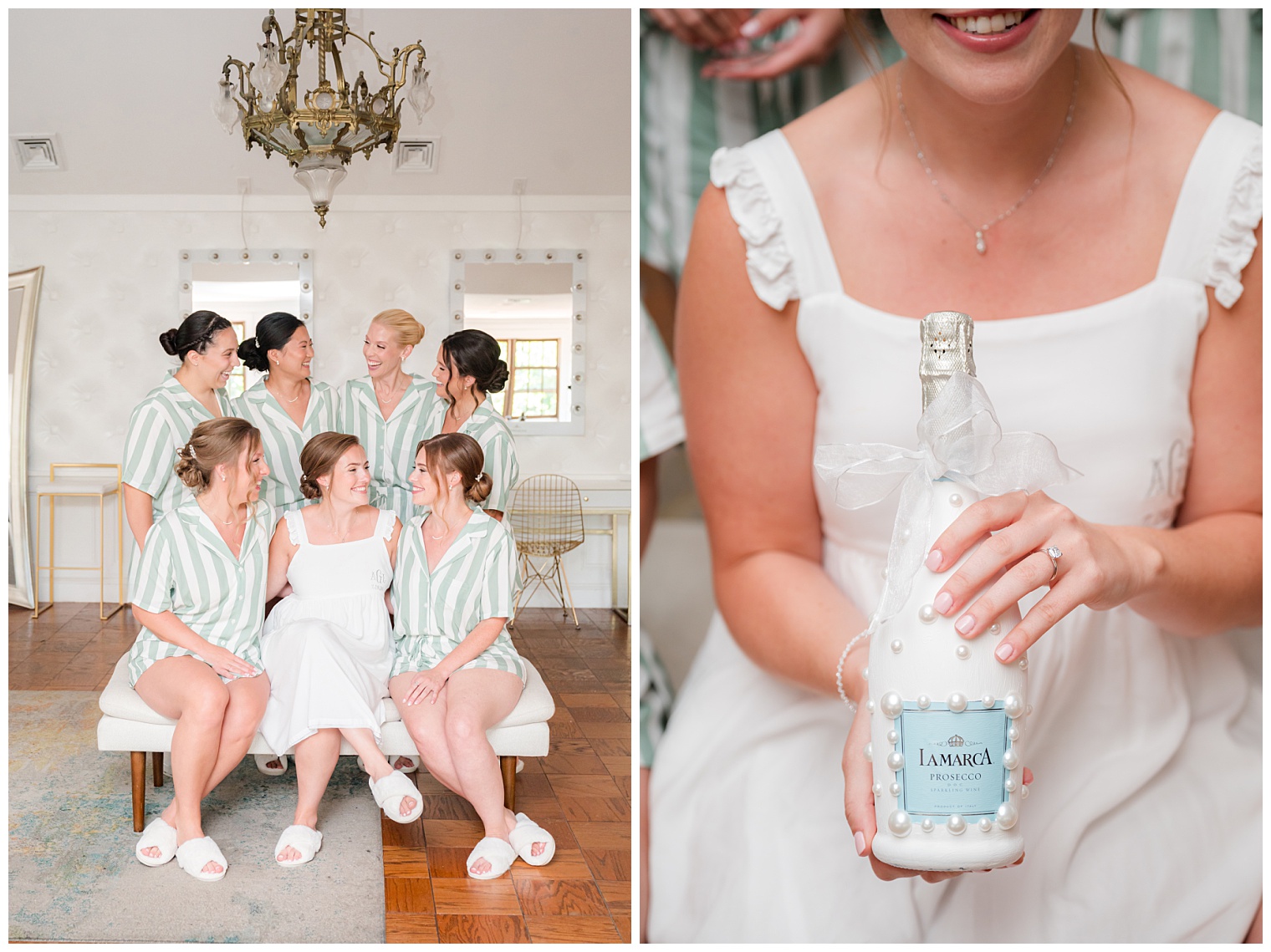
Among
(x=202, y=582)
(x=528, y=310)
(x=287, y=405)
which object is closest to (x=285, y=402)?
(x=287, y=405)

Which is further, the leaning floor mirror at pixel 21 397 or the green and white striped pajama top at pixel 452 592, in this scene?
the leaning floor mirror at pixel 21 397

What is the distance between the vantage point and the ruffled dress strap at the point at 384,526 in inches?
103

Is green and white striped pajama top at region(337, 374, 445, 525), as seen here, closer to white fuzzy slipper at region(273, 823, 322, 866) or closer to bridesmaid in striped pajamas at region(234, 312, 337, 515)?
bridesmaid in striped pajamas at region(234, 312, 337, 515)

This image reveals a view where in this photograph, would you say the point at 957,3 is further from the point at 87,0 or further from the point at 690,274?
the point at 87,0

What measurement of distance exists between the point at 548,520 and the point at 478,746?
290cm

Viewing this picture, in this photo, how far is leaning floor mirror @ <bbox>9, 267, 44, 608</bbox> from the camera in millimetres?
5023

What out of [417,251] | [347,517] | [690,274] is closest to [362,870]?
[347,517]

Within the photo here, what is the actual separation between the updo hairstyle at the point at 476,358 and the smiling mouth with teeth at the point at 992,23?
142 cm

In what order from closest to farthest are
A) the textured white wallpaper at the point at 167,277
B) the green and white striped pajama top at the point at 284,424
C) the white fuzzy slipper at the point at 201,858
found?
the white fuzzy slipper at the point at 201,858 → the green and white striped pajama top at the point at 284,424 → the textured white wallpaper at the point at 167,277

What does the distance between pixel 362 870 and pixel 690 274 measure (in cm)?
151

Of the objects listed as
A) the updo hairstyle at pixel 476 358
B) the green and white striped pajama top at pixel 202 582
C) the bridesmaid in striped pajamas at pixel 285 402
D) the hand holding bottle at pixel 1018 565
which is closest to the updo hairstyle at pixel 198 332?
the bridesmaid in striped pajamas at pixel 285 402

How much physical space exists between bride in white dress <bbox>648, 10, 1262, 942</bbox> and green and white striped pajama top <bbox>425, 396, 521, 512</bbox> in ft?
3.80

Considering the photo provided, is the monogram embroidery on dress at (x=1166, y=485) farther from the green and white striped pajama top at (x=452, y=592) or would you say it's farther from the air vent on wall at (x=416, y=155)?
the air vent on wall at (x=416, y=155)

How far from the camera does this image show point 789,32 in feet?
5.64
